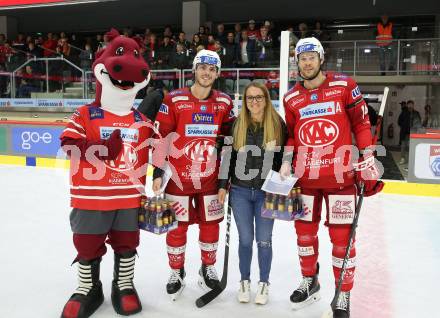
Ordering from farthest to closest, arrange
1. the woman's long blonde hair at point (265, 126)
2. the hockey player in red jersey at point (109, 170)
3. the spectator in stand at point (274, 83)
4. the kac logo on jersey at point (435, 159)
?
the spectator in stand at point (274, 83) < the kac logo on jersey at point (435, 159) < the woman's long blonde hair at point (265, 126) < the hockey player in red jersey at point (109, 170)

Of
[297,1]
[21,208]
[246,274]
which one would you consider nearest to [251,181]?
[246,274]

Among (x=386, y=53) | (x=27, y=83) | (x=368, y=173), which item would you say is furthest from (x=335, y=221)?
(x=27, y=83)

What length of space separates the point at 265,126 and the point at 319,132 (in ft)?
1.01

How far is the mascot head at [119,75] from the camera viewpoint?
241cm

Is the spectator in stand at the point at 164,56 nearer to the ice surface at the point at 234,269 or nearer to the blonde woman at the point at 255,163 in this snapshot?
the ice surface at the point at 234,269

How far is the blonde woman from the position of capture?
8.43 ft

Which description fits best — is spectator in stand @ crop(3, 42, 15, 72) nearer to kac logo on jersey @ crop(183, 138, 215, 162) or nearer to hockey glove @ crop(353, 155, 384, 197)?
kac logo on jersey @ crop(183, 138, 215, 162)

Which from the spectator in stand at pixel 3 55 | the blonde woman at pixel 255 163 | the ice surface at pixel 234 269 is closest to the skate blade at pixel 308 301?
the ice surface at pixel 234 269

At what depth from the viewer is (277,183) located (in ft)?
8.11

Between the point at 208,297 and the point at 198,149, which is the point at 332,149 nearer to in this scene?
the point at 198,149

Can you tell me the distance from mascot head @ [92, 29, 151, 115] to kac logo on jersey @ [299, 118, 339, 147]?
0.95 meters

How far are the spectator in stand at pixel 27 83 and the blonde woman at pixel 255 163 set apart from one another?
8.21m

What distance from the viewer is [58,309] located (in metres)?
2.56

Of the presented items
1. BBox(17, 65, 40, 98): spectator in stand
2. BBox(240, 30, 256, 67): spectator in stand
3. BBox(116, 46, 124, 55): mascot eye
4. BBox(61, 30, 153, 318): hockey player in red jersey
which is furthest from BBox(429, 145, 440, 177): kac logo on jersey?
BBox(17, 65, 40, 98): spectator in stand
